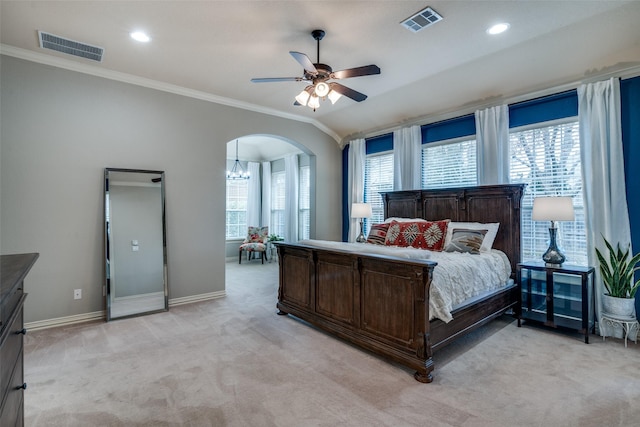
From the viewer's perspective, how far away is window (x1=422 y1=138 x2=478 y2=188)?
4684 mm

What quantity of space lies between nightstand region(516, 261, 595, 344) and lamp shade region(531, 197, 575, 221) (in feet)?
1.79

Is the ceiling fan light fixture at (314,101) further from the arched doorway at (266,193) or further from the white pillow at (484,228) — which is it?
the arched doorway at (266,193)

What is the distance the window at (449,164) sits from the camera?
4.68m

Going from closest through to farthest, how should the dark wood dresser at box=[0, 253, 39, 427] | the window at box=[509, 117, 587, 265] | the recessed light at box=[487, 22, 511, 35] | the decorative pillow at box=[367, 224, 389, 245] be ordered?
the dark wood dresser at box=[0, 253, 39, 427] < the recessed light at box=[487, 22, 511, 35] < the window at box=[509, 117, 587, 265] < the decorative pillow at box=[367, 224, 389, 245]

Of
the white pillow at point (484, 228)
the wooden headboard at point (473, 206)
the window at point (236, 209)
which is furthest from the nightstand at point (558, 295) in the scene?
the window at point (236, 209)

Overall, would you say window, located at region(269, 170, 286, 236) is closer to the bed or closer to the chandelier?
the chandelier

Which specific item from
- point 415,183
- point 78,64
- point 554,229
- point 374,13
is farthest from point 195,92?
point 554,229

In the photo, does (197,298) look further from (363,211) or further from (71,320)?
(363,211)

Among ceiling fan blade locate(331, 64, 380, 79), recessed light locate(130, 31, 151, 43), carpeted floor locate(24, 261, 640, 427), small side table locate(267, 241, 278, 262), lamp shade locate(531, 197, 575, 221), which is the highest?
recessed light locate(130, 31, 151, 43)

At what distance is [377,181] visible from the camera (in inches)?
237

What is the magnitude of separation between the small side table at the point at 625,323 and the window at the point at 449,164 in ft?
7.03

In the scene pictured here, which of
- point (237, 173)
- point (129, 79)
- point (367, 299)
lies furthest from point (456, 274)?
point (237, 173)

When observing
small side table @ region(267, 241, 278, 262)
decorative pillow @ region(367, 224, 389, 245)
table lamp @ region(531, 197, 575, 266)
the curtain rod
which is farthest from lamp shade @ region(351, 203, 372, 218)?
small side table @ region(267, 241, 278, 262)

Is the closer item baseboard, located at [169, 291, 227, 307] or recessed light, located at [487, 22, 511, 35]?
recessed light, located at [487, 22, 511, 35]
